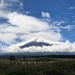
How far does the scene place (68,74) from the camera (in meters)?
38.9

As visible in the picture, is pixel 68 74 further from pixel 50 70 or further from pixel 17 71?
pixel 17 71

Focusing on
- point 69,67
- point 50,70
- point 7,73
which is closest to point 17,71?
point 7,73

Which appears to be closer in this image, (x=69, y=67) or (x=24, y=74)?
(x=24, y=74)

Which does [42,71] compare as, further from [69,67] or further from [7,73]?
[69,67]

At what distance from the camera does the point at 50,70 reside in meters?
40.5

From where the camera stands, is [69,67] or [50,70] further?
[69,67]

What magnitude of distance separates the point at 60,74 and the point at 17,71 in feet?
21.5

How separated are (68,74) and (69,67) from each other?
8.14m

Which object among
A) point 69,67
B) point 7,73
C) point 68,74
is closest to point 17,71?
point 7,73

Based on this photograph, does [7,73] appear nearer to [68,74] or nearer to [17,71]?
[17,71]

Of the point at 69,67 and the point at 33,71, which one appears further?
the point at 69,67

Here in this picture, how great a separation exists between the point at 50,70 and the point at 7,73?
6.63 meters

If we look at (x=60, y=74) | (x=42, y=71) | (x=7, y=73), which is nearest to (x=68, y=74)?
(x=60, y=74)

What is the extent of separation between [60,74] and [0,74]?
9.14 m
